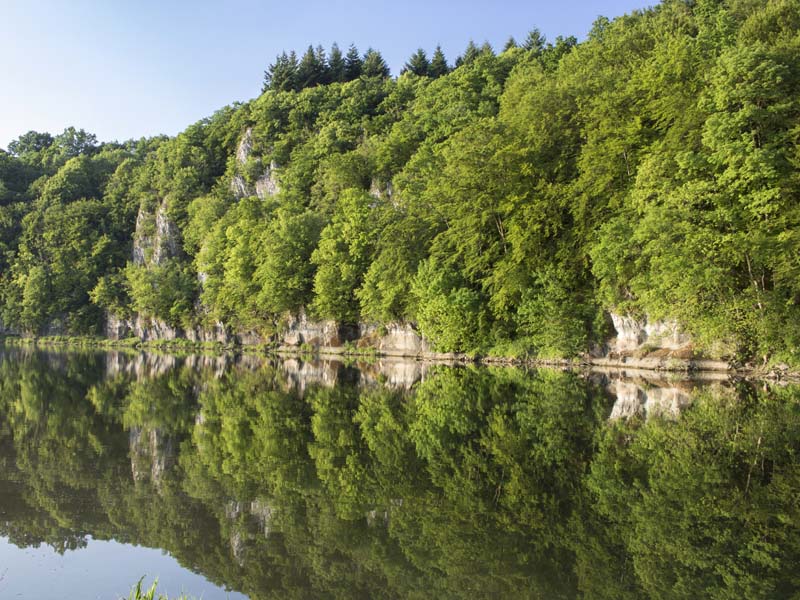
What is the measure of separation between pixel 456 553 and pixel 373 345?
46.7m

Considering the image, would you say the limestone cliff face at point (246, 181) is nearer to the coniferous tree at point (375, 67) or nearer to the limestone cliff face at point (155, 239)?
the limestone cliff face at point (155, 239)

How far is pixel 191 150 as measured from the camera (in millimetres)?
101688

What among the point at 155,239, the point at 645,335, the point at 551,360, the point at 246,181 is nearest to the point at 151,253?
the point at 155,239

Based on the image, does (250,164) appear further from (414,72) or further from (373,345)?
(373,345)

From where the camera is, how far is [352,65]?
108 m

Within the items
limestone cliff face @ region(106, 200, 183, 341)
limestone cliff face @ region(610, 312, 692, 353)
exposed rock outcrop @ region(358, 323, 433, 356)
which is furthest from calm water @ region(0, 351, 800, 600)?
limestone cliff face @ region(106, 200, 183, 341)

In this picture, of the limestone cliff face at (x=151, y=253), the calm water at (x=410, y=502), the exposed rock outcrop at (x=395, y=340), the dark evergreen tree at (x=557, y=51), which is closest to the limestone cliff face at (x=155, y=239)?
the limestone cliff face at (x=151, y=253)

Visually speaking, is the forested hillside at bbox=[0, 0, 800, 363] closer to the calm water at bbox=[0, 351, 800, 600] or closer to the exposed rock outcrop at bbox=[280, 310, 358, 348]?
the exposed rock outcrop at bbox=[280, 310, 358, 348]

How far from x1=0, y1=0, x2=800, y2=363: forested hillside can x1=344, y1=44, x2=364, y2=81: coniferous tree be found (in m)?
10.2

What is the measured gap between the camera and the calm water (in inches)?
251

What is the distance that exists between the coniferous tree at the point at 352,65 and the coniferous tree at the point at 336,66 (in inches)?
22.8

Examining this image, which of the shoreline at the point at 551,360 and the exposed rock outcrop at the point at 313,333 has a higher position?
the exposed rock outcrop at the point at 313,333

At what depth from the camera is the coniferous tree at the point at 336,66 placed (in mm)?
106500

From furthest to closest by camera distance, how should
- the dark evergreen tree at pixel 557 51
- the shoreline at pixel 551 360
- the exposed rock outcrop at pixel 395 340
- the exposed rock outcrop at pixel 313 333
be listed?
the dark evergreen tree at pixel 557 51 → the exposed rock outcrop at pixel 313 333 → the exposed rock outcrop at pixel 395 340 → the shoreline at pixel 551 360
